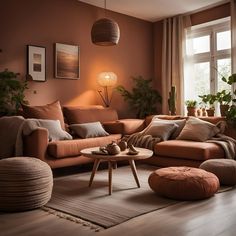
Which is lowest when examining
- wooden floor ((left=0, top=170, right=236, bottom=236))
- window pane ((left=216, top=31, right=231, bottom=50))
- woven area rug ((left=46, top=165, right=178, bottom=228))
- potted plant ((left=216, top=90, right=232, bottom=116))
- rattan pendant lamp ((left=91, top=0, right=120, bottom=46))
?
wooden floor ((left=0, top=170, right=236, bottom=236))

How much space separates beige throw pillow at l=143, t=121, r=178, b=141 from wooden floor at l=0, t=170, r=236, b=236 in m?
1.97

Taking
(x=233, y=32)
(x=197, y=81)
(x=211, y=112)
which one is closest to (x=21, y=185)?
(x=211, y=112)

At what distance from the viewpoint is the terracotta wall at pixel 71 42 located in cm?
454

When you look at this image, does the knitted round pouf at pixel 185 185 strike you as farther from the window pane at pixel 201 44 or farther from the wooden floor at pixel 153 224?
the window pane at pixel 201 44

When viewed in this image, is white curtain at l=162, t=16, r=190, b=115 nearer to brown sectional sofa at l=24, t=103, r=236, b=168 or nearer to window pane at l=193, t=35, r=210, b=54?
window pane at l=193, t=35, r=210, b=54

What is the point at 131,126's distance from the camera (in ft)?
16.5

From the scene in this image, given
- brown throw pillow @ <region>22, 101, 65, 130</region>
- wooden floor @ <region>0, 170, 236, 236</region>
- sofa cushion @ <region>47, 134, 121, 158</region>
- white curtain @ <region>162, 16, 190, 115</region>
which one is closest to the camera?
wooden floor @ <region>0, 170, 236, 236</region>

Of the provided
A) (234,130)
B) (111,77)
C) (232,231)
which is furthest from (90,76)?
(232,231)

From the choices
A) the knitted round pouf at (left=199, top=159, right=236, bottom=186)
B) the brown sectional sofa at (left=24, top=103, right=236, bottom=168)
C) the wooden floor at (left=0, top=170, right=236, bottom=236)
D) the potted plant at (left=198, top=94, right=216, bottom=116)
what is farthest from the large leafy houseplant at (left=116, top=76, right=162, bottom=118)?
the wooden floor at (left=0, top=170, right=236, bottom=236)

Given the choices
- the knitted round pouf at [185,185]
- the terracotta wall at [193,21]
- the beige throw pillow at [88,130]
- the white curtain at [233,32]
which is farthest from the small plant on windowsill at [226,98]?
the knitted round pouf at [185,185]

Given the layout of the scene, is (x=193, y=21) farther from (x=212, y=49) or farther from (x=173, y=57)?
(x=173, y=57)

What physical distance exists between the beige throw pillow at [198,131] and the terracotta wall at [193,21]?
6.67 ft

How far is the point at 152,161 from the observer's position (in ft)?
15.0

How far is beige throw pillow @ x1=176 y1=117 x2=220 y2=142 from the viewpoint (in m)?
4.35
